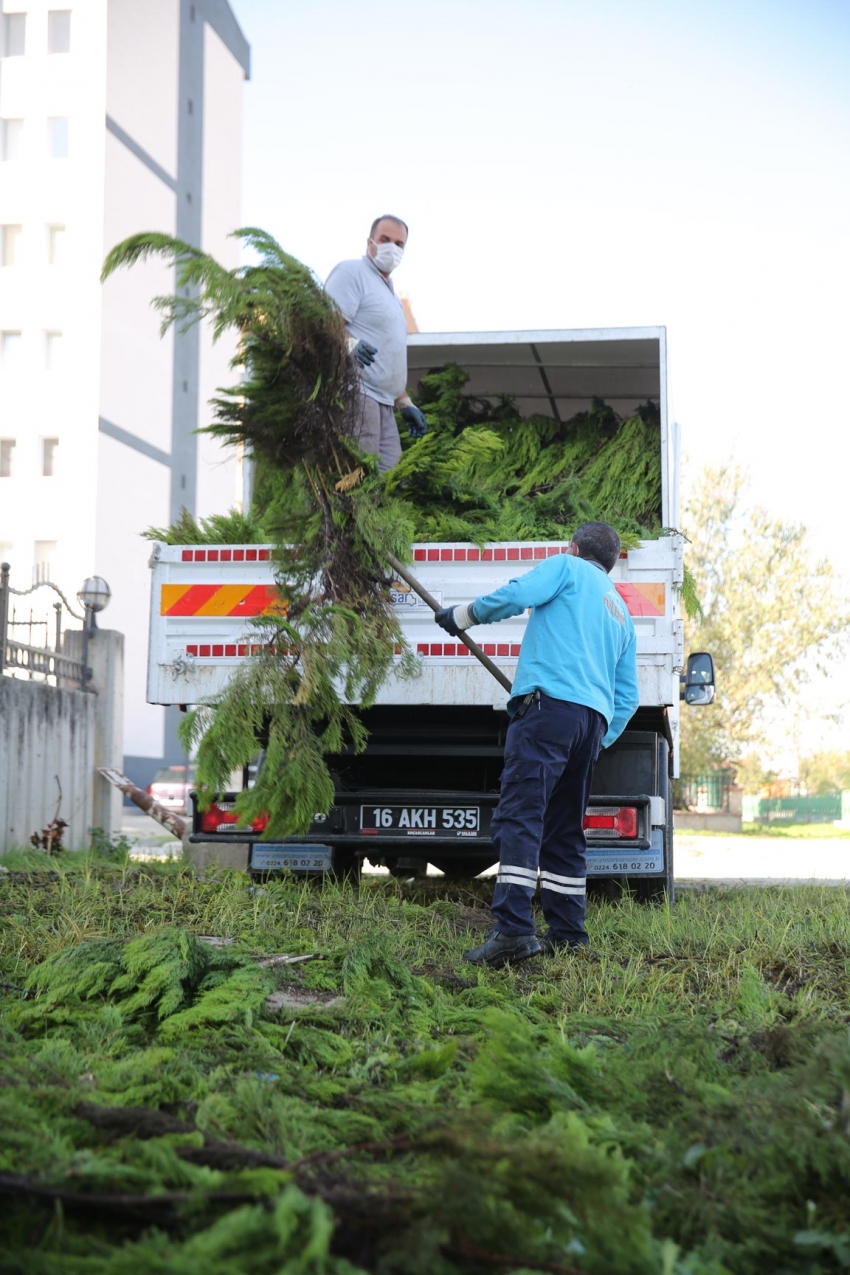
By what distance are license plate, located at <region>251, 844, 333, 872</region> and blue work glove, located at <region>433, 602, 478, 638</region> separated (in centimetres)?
169

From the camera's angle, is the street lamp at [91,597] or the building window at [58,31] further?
the building window at [58,31]

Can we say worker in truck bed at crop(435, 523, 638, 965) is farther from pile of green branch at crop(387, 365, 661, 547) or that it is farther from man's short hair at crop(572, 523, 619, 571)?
pile of green branch at crop(387, 365, 661, 547)

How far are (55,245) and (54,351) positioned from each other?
9.33 feet

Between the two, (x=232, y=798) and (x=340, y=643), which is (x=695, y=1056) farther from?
(x=232, y=798)

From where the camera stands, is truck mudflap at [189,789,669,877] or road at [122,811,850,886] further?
road at [122,811,850,886]

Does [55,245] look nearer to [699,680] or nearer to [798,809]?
[798,809]

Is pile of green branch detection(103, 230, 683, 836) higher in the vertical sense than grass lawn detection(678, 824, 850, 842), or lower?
higher

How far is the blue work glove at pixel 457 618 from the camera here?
5387mm

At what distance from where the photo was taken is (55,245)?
32312 mm

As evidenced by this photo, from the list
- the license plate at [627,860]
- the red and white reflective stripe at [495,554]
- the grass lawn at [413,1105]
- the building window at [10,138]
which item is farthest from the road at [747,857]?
the building window at [10,138]

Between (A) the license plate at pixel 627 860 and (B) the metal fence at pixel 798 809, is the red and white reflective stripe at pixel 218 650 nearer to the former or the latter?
(A) the license plate at pixel 627 860

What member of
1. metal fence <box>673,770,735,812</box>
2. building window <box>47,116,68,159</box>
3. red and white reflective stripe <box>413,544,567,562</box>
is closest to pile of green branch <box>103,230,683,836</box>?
red and white reflective stripe <box>413,544,567,562</box>

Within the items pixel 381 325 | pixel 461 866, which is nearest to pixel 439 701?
pixel 381 325

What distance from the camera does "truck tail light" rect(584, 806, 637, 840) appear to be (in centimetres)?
627
